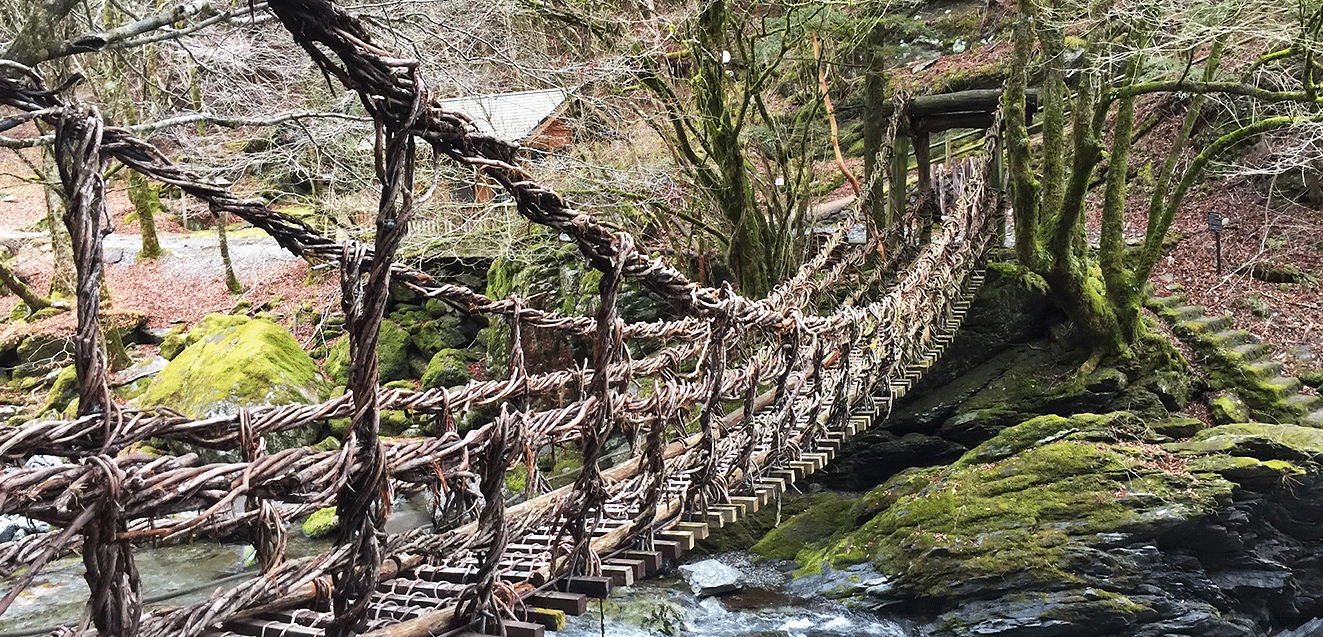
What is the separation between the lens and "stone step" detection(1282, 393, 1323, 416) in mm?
7538

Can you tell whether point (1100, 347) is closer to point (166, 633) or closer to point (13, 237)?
point (166, 633)

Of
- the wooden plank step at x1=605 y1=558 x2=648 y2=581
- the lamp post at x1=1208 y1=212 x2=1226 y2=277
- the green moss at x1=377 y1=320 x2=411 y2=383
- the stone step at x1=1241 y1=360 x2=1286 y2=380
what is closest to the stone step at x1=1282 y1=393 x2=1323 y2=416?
the stone step at x1=1241 y1=360 x2=1286 y2=380

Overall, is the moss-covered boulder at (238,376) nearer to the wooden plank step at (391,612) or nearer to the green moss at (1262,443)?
the wooden plank step at (391,612)

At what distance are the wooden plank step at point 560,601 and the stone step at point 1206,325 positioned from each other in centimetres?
824

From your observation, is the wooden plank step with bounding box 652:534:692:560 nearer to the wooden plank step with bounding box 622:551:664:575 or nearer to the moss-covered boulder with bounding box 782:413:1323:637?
the wooden plank step with bounding box 622:551:664:575

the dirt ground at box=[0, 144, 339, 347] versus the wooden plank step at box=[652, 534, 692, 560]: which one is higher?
the dirt ground at box=[0, 144, 339, 347]

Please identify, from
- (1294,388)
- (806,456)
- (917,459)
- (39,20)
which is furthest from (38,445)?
(1294,388)

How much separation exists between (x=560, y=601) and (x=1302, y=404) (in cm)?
780

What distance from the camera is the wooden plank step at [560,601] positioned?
2.25 m

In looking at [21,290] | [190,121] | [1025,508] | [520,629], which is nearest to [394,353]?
[21,290]

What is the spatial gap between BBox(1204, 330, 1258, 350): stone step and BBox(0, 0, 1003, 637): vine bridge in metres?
6.39

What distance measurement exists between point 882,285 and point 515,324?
630 centimetres

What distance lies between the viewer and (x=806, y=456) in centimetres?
433

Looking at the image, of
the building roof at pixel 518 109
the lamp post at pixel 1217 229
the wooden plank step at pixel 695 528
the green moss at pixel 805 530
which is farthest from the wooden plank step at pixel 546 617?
the lamp post at pixel 1217 229
